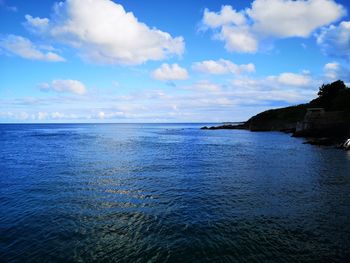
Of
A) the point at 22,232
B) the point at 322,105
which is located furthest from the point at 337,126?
the point at 22,232

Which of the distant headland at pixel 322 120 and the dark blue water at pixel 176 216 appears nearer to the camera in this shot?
the dark blue water at pixel 176 216

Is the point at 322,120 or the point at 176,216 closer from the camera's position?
the point at 176,216

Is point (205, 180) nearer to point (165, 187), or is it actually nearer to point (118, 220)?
point (165, 187)

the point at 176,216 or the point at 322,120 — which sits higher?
the point at 322,120

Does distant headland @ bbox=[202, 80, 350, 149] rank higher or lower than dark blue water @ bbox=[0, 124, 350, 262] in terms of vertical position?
higher

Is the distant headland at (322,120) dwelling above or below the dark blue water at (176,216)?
above

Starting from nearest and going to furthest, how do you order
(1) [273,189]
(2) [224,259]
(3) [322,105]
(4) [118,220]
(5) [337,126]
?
(2) [224,259] → (4) [118,220] → (1) [273,189] → (5) [337,126] → (3) [322,105]

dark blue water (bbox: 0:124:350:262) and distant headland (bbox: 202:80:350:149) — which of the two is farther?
distant headland (bbox: 202:80:350:149)

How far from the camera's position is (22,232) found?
14.2m

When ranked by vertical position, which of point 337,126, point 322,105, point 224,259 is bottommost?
point 224,259

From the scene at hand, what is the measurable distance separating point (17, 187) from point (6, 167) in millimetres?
13384

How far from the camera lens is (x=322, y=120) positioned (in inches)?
2987

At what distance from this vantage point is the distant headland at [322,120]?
2529 inches

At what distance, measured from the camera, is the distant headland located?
64.2 metres
